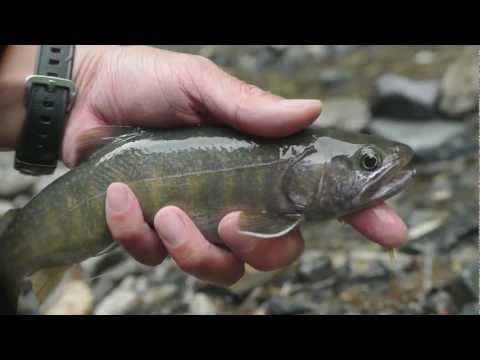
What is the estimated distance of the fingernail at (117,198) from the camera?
294 cm

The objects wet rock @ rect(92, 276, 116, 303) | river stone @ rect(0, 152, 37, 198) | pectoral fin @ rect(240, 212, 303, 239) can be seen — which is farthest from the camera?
river stone @ rect(0, 152, 37, 198)

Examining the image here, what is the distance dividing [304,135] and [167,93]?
780 millimetres

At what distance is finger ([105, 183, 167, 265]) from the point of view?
294cm

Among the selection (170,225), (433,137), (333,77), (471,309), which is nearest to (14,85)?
(170,225)

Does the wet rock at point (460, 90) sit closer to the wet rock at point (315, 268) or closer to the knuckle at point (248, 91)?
the wet rock at point (315, 268)

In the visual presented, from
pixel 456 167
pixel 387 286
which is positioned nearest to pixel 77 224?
pixel 387 286

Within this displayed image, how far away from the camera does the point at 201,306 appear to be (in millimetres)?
4727

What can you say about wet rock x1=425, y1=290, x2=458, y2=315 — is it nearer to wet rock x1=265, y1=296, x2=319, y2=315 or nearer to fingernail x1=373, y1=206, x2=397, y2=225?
wet rock x1=265, y1=296, x2=319, y2=315

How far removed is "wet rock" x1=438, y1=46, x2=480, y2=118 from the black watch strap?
14.5ft

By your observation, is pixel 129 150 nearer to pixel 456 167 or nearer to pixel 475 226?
pixel 475 226

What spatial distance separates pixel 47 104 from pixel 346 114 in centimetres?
443

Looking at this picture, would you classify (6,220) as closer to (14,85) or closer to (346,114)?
(14,85)

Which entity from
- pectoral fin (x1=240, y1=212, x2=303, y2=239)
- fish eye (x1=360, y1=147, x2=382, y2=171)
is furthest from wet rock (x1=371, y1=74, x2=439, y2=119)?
pectoral fin (x1=240, y1=212, x2=303, y2=239)
